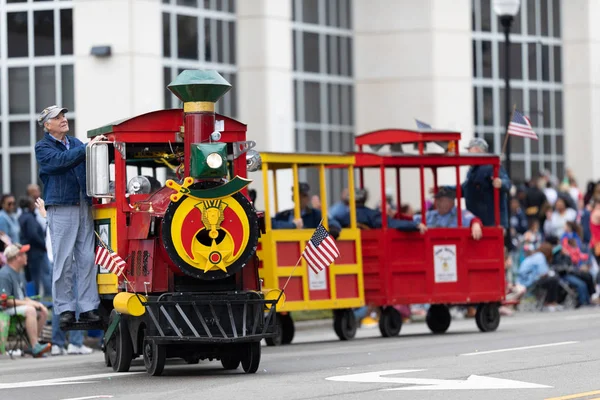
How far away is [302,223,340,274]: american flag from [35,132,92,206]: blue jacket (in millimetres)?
2377

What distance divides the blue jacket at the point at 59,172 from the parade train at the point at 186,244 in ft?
1.11

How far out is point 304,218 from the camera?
2059 cm

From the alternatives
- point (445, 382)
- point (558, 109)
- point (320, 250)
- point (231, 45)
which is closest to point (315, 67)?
point (231, 45)

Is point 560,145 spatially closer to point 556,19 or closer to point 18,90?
point 556,19

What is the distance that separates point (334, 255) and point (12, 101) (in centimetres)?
1378

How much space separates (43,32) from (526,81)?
13.4 meters

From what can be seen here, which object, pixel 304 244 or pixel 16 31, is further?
pixel 16 31

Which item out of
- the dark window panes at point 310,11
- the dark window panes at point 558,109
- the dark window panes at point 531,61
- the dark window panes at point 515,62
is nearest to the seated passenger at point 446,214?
the dark window panes at point 310,11

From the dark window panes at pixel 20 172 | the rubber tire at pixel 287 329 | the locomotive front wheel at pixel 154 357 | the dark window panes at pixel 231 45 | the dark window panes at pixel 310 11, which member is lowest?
the rubber tire at pixel 287 329

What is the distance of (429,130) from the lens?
21281 mm

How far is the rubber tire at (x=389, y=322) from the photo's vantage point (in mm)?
20906

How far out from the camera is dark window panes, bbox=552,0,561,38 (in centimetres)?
3766

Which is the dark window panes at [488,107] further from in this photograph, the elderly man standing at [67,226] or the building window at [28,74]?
the elderly man standing at [67,226]

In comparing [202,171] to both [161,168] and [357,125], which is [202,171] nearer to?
[161,168]
